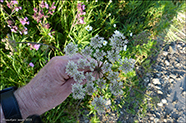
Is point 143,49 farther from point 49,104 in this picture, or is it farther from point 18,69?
point 18,69

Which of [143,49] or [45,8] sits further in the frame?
[143,49]

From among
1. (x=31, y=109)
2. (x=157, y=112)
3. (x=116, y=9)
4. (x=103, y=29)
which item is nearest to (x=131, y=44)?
(x=103, y=29)

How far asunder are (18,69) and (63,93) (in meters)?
1.19

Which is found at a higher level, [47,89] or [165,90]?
[47,89]

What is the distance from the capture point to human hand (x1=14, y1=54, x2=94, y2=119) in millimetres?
1655

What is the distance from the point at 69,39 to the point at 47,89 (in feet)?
4.95

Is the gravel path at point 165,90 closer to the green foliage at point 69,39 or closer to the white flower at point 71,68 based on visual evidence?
the green foliage at point 69,39

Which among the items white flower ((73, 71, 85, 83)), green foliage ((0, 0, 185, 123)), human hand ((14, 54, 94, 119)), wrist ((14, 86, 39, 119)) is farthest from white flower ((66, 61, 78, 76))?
green foliage ((0, 0, 185, 123))

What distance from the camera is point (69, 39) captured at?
2865 mm

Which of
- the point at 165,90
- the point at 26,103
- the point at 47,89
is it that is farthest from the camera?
the point at 165,90

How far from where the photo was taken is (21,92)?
1843mm

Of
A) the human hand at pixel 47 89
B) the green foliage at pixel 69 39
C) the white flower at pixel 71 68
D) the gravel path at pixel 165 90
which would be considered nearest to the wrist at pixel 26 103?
the human hand at pixel 47 89

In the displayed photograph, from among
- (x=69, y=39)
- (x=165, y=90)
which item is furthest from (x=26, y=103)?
(x=165, y=90)

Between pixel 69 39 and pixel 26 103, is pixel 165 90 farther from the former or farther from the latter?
pixel 26 103
